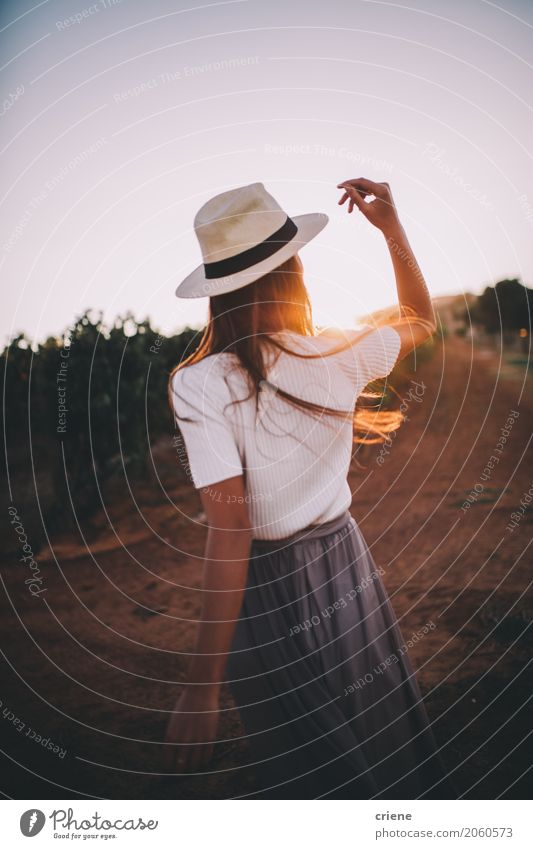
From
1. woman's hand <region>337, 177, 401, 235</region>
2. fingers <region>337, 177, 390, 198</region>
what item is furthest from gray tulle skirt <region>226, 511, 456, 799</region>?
fingers <region>337, 177, 390, 198</region>

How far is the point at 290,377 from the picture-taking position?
61.5 inches

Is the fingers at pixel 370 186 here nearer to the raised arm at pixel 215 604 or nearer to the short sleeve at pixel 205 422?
the short sleeve at pixel 205 422

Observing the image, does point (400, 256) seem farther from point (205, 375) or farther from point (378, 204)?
point (205, 375)

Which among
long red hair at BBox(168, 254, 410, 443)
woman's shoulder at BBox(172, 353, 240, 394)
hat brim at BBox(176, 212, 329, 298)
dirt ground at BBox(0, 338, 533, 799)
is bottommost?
dirt ground at BBox(0, 338, 533, 799)

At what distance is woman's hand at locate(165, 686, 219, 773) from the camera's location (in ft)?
4.55

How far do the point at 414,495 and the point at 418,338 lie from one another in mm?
5741

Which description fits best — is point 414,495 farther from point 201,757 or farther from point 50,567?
point 201,757

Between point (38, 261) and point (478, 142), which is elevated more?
point (478, 142)

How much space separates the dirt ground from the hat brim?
87.4 inches

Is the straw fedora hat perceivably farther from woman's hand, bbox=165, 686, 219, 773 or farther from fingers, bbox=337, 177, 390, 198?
woman's hand, bbox=165, 686, 219, 773

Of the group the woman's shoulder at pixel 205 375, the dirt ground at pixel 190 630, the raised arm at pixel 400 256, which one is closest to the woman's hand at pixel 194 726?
the woman's shoulder at pixel 205 375

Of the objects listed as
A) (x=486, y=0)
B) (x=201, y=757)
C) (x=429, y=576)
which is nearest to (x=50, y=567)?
(x=429, y=576)

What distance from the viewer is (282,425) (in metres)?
1.59

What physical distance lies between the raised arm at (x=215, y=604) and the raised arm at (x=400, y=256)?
811 mm
